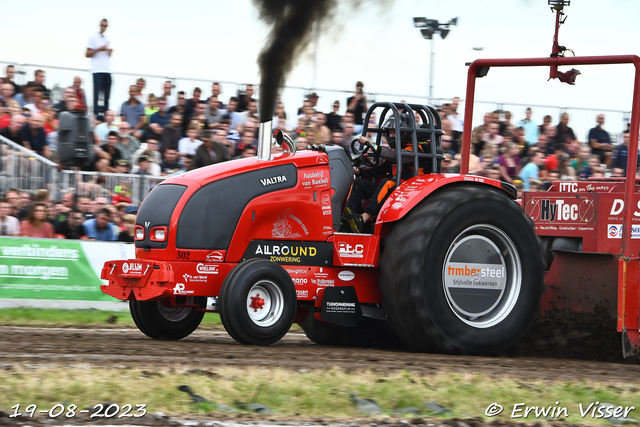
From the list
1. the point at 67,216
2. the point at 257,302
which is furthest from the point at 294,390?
the point at 67,216

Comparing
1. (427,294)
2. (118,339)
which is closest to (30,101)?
(118,339)

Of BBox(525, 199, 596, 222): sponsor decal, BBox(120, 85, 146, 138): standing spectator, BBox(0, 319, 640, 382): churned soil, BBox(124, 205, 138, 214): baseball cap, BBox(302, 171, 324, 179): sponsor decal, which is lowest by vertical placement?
BBox(0, 319, 640, 382): churned soil

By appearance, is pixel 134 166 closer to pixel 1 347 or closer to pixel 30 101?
pixel 30 101

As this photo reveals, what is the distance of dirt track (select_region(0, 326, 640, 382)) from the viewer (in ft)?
19.2

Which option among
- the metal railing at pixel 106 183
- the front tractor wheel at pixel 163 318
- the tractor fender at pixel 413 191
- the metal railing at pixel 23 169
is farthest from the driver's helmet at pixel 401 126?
the metal railing at pixel 23 169

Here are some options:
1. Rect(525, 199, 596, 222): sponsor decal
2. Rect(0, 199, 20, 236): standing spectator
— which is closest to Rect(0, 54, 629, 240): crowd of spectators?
Rect(0, 199, 20, 236): standing spectator

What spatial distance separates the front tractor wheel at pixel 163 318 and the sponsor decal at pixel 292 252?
31.0 inches

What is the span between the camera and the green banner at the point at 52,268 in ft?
34.4

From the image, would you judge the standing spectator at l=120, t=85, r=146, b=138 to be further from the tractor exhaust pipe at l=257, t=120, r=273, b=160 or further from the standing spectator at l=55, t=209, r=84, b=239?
the tractor exhaust pipe at l=257, t=120, r=273, b=160

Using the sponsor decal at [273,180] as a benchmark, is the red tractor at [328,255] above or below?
below

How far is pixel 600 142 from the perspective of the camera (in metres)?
15.4

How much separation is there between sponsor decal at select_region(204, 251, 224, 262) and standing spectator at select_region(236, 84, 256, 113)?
21.3 feet

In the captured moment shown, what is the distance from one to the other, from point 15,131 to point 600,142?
991 centimetres

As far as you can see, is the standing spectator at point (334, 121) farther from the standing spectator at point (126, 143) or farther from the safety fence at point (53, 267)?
the safety fence at point (53, 267)
